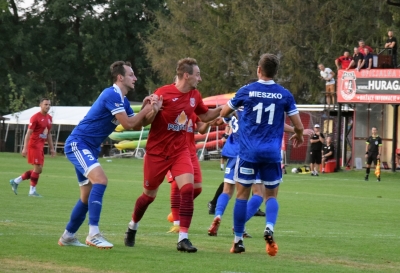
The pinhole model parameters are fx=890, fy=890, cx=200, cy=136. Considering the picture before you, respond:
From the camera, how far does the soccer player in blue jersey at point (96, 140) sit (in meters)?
9.72

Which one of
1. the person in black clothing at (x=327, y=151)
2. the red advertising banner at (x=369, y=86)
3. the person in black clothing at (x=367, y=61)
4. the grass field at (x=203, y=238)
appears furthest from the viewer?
the person in black clothing at (x=327, y=151)

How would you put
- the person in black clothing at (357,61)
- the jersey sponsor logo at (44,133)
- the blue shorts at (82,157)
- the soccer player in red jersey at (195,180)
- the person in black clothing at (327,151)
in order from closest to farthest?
1. the blue shorts at (82,157)
2. the soccer player in red jersey at (195,180)
3. the jersey sponsor logo at (44,133)
4. the person in black clothing at (357,61)
5. the person in black clothing at (327,151)

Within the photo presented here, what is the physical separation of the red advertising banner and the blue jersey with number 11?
2447 centimetres

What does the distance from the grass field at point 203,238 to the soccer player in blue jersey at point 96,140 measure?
28 cm

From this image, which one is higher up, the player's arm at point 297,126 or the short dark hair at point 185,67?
the short dark hair at point 185,67

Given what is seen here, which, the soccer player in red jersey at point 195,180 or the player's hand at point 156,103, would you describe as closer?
the player's hand at point 156,103

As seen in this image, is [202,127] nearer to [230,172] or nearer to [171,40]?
[230,172]

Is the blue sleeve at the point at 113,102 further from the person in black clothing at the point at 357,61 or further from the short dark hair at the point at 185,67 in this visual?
the person in black clothing at the point at 357,61

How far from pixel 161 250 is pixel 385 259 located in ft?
8.00

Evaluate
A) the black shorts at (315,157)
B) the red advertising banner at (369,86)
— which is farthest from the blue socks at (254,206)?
the black shorts at (315,157)

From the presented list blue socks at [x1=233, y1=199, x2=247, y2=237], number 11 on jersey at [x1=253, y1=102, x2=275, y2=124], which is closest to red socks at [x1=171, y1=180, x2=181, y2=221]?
blue socks at [x1=233, y1=199, x2=247, y2=237]

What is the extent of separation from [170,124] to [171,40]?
47989 millimetres

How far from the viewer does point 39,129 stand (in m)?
19.5

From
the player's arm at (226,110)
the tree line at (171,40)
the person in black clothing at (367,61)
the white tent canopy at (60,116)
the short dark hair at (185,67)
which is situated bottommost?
the player's arm at (226,110)
